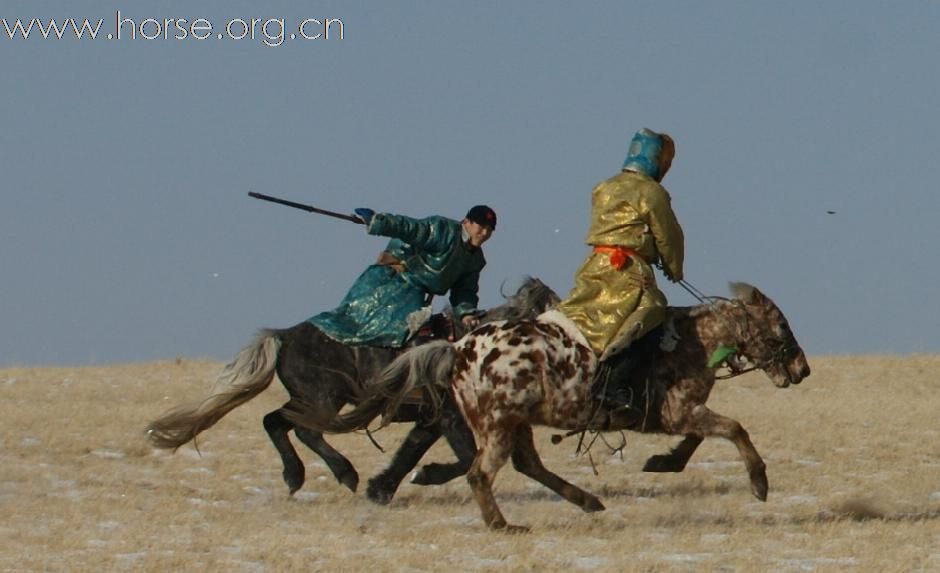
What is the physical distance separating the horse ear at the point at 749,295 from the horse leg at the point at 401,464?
7.97 ft

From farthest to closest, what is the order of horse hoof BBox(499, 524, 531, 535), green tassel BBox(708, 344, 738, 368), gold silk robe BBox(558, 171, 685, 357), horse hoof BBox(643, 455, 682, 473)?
horse hoof BBox(643, 455, 682, 473), green tassel BBox(708, 344, 738, 368), gold silk robe BBox(558, 171, 685, 357), horse hoof BBox(499, 524, 531, 535)

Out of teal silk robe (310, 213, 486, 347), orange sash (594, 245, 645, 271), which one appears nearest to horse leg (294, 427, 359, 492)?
teal silk robe (310, 213, 486, 347)

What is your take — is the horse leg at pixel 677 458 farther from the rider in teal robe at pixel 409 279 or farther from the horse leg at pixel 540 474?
the rider in teal robe at pixel 409 279

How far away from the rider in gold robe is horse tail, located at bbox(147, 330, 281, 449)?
253 cm

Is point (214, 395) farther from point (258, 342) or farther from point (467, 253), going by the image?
point (467, 253)

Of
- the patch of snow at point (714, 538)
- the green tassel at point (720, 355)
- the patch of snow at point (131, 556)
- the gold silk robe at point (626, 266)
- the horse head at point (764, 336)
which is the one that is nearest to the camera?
the patch of snow at point (131, 556)

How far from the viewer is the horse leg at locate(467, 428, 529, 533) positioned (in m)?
10.2


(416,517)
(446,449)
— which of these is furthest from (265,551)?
(446,449)

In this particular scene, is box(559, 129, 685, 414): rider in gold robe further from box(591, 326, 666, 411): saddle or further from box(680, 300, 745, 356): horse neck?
box(680, 300, 745, 356): horse neck

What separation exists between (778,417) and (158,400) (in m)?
6.91

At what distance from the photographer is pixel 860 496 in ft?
39.1

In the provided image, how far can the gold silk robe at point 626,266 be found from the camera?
34.0 feet

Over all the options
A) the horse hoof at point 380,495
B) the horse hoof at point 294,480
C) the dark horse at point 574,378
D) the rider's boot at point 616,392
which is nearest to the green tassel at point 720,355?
the dark horse at point 574,378

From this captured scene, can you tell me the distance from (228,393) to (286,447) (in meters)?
0.56
